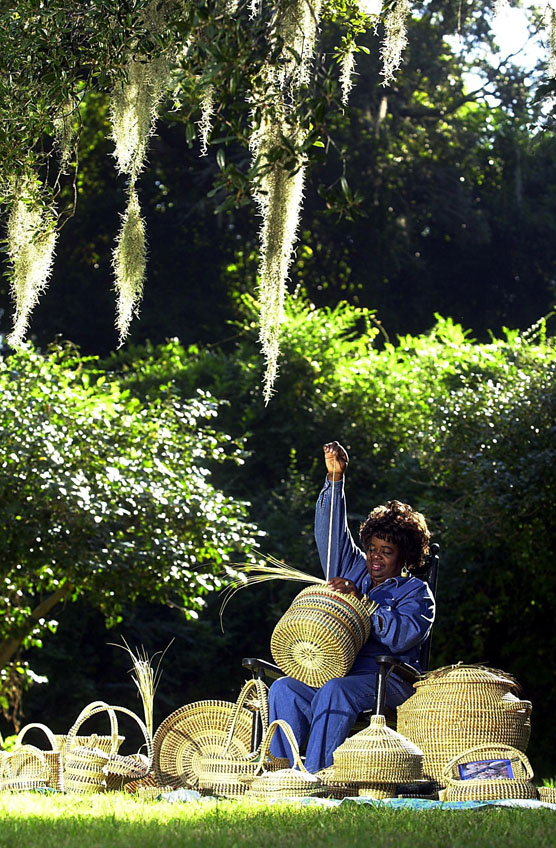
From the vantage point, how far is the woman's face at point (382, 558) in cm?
466

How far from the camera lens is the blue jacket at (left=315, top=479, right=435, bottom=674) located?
429 centimetres

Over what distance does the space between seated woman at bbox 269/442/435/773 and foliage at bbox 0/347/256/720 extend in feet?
7.18

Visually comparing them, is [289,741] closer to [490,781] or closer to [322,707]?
[322,707]

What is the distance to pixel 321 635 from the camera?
418 cm

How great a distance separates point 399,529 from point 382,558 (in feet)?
0.45

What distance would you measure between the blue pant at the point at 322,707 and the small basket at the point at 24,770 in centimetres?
94

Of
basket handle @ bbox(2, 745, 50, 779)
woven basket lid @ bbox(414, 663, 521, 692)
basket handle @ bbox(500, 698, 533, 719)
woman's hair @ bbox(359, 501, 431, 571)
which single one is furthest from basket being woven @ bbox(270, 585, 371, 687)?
basket handle @ bbox(2, 745, 50, 779)

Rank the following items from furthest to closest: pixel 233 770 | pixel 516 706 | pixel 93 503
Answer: pixel 93 503 < pixel 516 706 < pixel 233 770

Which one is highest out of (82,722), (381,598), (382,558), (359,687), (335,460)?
(335,460)

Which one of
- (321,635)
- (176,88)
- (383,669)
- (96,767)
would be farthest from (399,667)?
(176,88)

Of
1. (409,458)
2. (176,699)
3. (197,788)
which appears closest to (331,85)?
(197,788)

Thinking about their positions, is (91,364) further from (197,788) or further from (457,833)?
(457,833)

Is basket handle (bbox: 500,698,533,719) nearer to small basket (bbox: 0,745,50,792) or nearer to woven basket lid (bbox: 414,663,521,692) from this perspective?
woven basket lid (bbox: 414,663,521,692)

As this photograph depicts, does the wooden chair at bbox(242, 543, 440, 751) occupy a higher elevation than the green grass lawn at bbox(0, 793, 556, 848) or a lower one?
higher
